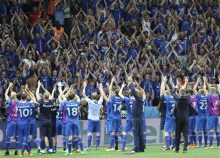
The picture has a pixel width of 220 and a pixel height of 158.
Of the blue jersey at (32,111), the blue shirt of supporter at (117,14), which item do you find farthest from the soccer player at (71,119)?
the blue shirt of supporter at (117,14)

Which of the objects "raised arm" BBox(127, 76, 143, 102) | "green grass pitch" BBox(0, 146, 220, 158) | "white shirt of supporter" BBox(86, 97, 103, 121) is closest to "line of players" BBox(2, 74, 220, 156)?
"white shirt of supporter" BBox(86, 97, 103, 121)

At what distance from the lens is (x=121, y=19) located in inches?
1766

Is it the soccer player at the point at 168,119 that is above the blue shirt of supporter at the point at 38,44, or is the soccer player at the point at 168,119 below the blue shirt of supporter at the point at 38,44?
below

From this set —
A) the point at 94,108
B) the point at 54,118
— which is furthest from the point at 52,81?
the point at 54,118

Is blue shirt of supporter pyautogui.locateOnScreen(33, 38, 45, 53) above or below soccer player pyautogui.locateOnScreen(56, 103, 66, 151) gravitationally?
above

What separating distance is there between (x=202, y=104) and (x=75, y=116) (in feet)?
19.0

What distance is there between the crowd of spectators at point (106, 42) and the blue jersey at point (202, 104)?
11.2ft

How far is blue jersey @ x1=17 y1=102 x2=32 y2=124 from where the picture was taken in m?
34.1

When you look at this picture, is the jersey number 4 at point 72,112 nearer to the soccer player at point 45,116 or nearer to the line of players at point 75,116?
the line of players at point 75,116

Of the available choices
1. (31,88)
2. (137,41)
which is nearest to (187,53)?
(137,41)

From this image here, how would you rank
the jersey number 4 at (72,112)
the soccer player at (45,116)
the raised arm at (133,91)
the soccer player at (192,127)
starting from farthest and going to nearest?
the soccer player at (192,127), the soccer player at (45,116), the jersey number 4 at (72,112), the raised arm at (133,91)

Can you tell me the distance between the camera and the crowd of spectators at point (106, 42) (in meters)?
40.5

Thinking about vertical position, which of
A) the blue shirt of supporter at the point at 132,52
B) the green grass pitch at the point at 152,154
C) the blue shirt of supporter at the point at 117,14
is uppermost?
the blue shirt of supporter at the point at 117,14

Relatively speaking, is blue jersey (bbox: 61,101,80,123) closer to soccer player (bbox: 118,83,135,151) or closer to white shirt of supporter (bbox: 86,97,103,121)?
white shirt of supporter (bbox: 86,97,103,121)
